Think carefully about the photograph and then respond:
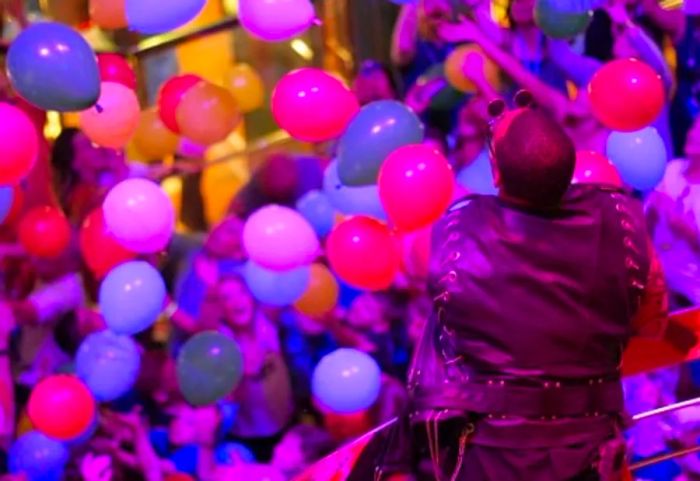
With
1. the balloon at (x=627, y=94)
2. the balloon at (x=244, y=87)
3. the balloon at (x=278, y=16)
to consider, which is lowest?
the balloon at (x=244, y=87)

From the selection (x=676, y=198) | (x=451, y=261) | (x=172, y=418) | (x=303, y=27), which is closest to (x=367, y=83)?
(x=303, y=27)

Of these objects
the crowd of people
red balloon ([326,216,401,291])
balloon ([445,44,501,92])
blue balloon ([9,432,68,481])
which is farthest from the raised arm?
blue balloon ([9,432,68,481])

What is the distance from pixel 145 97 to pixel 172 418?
1.49 metres

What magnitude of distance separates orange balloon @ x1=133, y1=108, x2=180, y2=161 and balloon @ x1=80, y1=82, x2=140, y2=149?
8.4 inches

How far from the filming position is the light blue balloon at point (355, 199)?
109 inches

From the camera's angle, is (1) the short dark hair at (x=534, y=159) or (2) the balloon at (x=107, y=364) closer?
(1) the short dark hair at (x=534, y=159)

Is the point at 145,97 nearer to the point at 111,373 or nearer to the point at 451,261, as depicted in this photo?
the point at 111,373

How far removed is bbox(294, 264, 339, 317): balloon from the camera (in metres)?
2.93

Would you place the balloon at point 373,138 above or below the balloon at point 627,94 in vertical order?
below

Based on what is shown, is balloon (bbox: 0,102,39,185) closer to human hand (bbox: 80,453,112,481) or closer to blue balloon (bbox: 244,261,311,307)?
blue balloon (bbox: 244,261,311,307)

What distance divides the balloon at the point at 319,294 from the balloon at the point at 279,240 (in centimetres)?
19

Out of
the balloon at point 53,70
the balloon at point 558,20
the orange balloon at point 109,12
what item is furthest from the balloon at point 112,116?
the balloon at point 558,20

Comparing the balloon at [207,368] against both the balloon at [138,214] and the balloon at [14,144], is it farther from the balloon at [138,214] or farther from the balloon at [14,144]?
the balloon at [14,144]

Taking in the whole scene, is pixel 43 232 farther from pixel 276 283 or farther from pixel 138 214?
pixel 276 283
